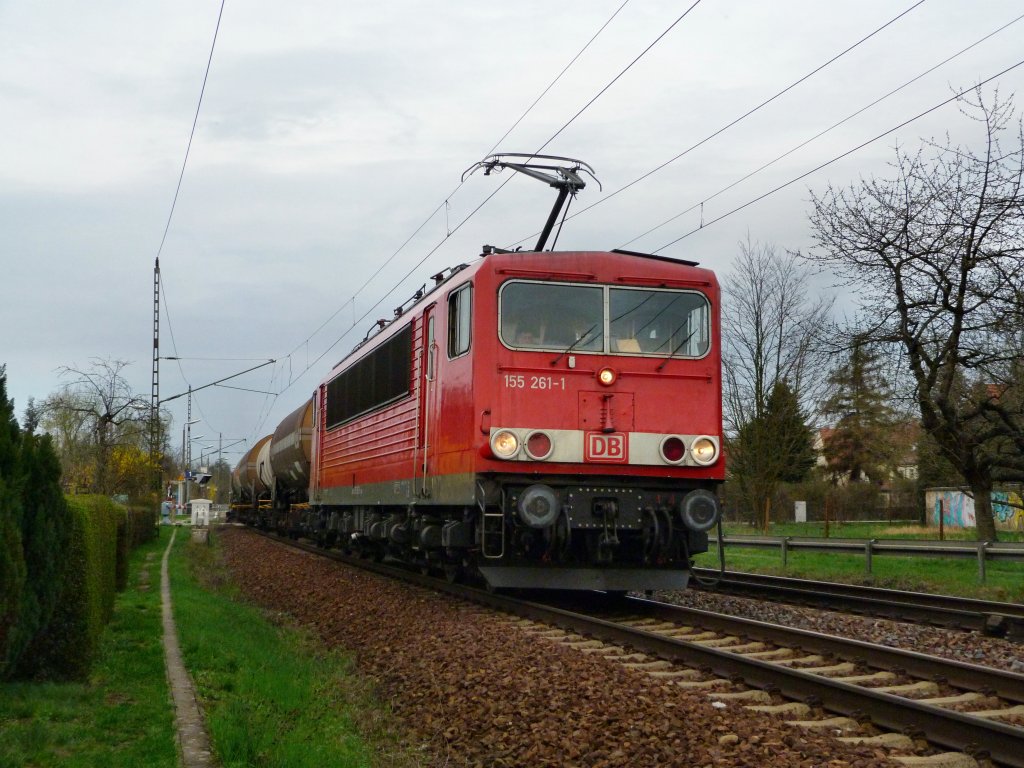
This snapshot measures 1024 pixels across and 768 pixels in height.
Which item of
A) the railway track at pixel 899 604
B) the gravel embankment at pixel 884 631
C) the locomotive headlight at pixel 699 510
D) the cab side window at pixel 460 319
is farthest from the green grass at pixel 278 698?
the railway track at pixel 899 604

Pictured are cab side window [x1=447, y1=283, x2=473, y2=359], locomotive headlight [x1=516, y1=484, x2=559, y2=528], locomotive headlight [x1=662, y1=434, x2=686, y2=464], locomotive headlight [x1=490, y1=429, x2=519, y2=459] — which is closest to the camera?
locomotive headlight [x1=516, y1=484, x2=559, y2=528]

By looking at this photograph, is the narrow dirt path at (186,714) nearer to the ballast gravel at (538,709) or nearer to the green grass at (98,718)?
the green grass at (98,718)

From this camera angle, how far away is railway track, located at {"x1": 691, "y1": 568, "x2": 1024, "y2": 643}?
941cm

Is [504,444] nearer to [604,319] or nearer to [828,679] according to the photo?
[604,319]

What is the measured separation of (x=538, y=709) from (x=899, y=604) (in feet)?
19.8

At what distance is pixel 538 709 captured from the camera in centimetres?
643

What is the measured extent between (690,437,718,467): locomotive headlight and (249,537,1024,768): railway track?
148 centimetres

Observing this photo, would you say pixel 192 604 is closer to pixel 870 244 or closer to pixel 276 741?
pixel 276 741

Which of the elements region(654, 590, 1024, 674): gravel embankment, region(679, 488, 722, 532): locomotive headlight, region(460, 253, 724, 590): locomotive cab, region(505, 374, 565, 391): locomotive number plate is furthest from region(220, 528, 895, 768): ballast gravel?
region(654, 590, 1024, 674): gravel embankment

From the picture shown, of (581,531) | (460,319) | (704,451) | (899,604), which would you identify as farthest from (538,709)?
(899,604)

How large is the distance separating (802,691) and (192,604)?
332 inches

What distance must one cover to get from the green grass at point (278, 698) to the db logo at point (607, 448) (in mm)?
2999

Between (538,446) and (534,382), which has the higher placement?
(534,382)

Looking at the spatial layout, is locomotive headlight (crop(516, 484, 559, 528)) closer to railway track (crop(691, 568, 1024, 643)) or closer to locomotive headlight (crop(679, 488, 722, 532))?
locomotive headlight (crop(679, 488, 722, 532))
